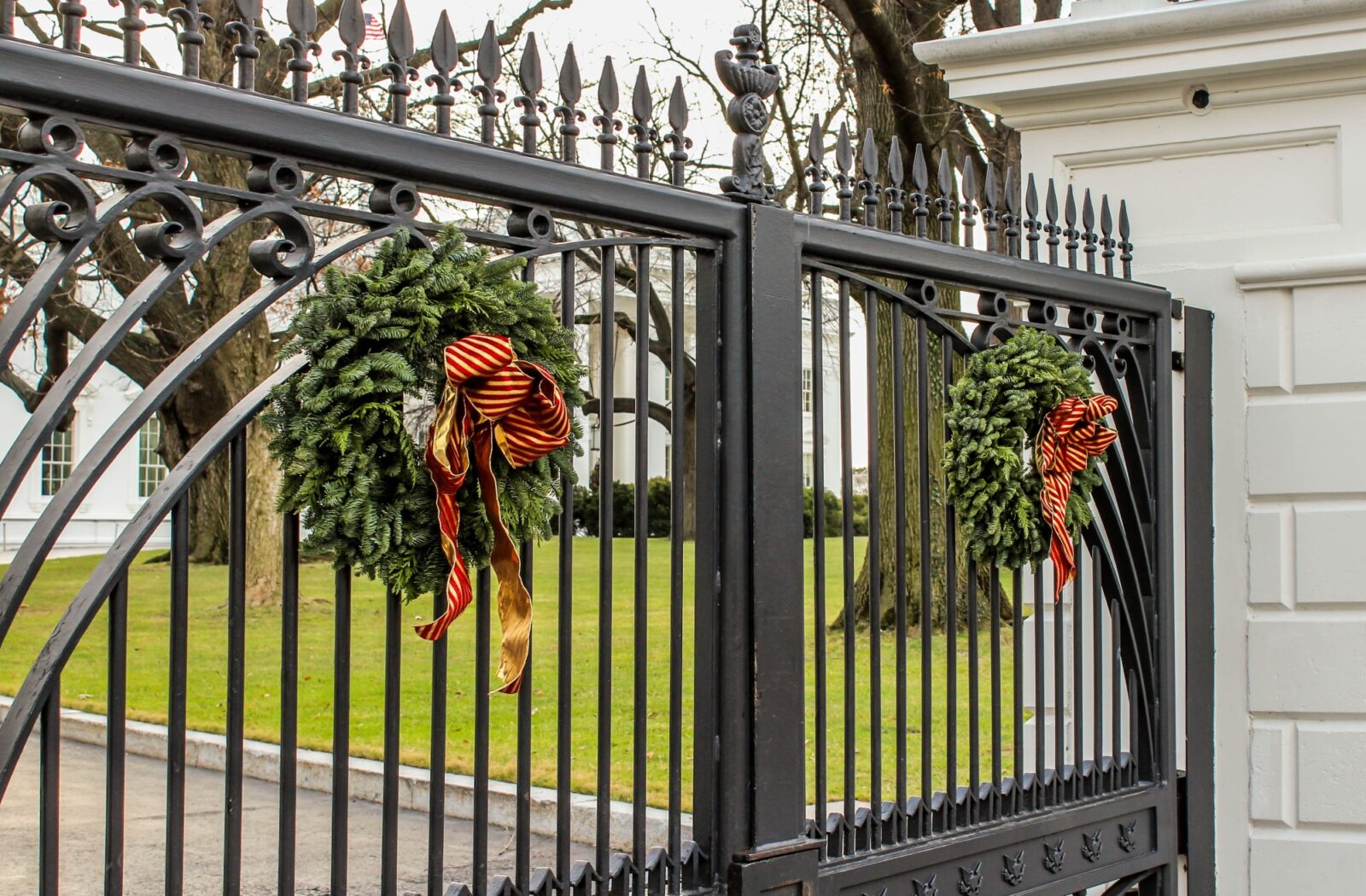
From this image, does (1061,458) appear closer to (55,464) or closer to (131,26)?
(131,26)

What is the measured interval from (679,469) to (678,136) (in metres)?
0.75

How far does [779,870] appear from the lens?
3.11 meters

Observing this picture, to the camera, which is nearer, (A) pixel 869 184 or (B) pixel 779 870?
(B) pixel 779 870

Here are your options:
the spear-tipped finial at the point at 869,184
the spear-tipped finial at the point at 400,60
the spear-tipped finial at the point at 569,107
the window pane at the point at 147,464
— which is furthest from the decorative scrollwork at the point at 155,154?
the window pane at the point at 147,464

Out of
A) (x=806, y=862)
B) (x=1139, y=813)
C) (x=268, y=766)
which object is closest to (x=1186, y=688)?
(x=1139, y=813)

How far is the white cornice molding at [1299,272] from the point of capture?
454cm

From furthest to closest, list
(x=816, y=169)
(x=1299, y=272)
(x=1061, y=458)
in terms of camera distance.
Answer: (x=1299, y=272) → (x=1061, y=458) → (x=816, y=169)

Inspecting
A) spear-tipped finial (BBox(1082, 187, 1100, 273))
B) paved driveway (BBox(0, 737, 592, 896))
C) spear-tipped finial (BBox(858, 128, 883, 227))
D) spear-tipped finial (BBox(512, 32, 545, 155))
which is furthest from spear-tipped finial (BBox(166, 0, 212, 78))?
paved driveway (BBox(0, 737, 592, 896))

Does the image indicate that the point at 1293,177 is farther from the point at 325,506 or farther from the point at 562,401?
the point at 325,506

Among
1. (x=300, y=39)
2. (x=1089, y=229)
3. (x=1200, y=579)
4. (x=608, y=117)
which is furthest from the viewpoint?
(x=1200, y=579)

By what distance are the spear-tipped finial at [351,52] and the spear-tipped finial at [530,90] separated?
0.32 m

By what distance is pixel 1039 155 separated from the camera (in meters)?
5.21

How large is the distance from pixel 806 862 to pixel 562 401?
130 centimetres

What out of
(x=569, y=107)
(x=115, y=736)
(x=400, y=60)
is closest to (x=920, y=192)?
(x=569, y=107)
